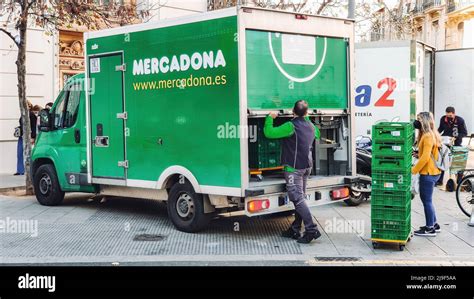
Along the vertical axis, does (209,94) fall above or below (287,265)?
above

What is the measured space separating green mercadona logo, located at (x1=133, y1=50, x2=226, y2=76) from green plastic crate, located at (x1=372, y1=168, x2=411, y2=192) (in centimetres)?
252

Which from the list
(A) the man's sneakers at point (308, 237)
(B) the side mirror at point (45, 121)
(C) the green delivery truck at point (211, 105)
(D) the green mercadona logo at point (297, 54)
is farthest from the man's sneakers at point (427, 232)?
(B) the side mirror at point (45, 121)

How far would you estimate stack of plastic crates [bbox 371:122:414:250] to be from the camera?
7805 mm

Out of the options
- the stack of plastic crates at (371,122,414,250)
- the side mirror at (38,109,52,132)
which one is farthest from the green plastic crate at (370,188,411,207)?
the side mirror at (38,109,52,132)

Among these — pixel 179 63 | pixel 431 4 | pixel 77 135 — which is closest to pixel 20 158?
pixel 77 135

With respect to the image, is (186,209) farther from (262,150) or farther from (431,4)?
(431,4)

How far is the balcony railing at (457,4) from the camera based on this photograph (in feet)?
144

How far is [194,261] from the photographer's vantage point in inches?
295

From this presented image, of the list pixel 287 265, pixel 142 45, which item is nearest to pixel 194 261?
pixel 287 265

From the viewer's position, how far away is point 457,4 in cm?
4531
